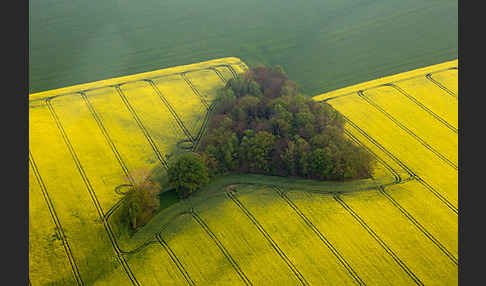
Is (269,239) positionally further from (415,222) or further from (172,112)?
(172,112)

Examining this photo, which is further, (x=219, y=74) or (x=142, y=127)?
(x=219, y=74)

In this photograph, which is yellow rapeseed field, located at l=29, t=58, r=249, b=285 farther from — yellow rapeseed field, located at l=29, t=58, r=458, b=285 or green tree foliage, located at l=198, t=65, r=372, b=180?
green tree foliage, located at l=198, t=65, r=372, b=180

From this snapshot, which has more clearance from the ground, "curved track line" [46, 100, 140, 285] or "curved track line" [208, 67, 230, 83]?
"curved track line" [208, 67, 230, 83]

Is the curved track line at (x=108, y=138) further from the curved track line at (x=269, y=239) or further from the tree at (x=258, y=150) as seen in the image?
the tree at (x=258, y=150)

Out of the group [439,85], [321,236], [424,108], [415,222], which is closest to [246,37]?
[424,108]

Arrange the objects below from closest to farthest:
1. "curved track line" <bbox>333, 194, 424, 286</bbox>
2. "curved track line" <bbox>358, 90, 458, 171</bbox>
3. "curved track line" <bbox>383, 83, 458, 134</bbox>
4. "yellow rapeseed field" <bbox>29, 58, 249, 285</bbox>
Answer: "curved track line" <bbox>333, 194, 424, 286</bbox> < "yellow rapeseed field" <bbox>29, 58, 249, 285</bbox> < "curved track line" <bbox>358, 90, 458, 171</bbox> < "curved track line" <bbox>383, 83, 458, 134</bbox>

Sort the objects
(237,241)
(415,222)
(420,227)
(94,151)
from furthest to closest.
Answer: (94,151) < (415,222) < (420,227) < (237,241)

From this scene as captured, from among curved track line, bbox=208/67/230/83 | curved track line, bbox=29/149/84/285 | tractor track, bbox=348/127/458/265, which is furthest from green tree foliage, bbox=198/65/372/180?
curved track line, bbox=29/149/84/285

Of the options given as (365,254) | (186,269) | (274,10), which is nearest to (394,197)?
(365,254)
